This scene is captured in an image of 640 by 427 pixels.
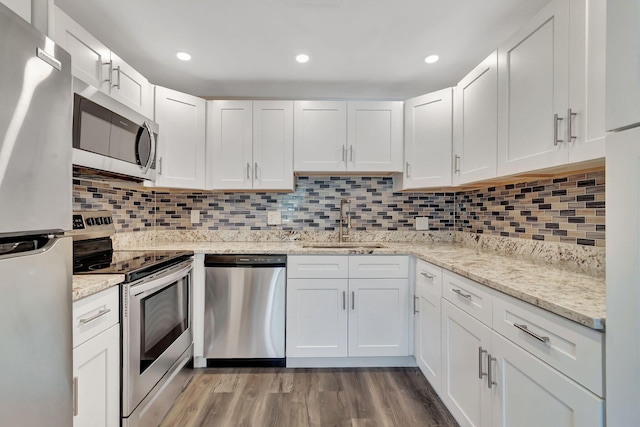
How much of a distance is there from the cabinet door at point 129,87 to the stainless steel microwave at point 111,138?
21 cm

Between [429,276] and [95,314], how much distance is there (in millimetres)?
1744

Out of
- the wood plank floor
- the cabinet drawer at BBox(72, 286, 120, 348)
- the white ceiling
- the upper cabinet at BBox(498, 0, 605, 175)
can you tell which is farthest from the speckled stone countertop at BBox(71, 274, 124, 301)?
the upper cabinet at BBox(498, 0, 605, 175)

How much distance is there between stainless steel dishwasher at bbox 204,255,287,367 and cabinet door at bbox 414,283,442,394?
0.97m

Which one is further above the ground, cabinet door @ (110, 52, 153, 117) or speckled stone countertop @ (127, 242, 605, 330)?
cabinet door @ (110, 52, 153, 117)

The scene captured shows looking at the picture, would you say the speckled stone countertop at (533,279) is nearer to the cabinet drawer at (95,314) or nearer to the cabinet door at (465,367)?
the cabinet door at (465,367)

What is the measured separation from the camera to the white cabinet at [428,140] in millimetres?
2186

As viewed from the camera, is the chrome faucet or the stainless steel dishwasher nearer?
the stainless steel dishwasher

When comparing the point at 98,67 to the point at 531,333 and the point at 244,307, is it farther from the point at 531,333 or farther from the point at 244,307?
the point at 531,333

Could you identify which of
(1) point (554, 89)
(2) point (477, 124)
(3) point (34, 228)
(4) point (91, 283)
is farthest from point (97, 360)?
(2) point (477, 124)

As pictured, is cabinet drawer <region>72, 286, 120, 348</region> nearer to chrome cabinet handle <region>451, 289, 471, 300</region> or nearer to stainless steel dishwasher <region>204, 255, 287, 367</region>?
stainless steel dishwasher <region>204, 255, 287, 367</region>

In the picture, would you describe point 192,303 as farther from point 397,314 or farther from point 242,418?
point 397,314

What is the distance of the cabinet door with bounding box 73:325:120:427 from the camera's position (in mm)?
1051

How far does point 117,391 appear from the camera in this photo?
1257mm

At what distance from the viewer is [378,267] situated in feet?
7.00
